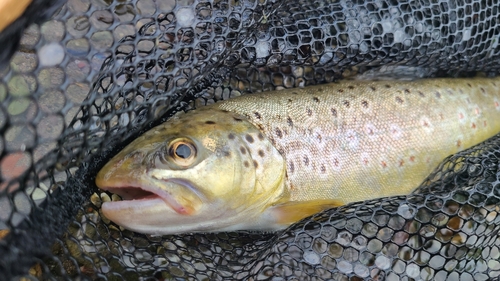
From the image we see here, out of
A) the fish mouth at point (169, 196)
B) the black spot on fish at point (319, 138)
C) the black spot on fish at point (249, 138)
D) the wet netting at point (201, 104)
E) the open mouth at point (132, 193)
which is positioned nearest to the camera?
the wet netting at point (201, 104)

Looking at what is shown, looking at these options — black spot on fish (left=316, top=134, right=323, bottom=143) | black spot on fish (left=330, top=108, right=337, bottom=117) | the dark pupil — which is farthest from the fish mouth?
black spot on fish (left=330, top=108, right=337, bottom=117)

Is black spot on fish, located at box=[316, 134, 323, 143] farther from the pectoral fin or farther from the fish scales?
the pectoral fin

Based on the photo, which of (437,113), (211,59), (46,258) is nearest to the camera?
(46,258)

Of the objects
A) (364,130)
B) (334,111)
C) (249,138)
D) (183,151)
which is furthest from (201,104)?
(364,130)

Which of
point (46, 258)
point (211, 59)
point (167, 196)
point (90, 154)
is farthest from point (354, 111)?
point (46, 258)

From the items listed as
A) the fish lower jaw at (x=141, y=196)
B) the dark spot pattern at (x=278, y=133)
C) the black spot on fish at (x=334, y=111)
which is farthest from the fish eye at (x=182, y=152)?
the black spot on fish at (x=334, y=111)

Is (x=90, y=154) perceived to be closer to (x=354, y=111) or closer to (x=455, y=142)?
(x=354, y=111)

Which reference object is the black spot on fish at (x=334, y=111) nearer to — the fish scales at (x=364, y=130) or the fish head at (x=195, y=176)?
the fish scales at (x=364, y=130)
